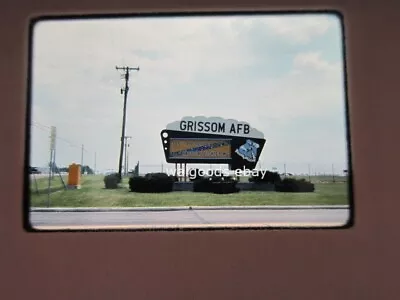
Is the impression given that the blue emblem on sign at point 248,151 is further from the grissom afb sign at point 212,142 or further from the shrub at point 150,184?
the shrub at point 150,184

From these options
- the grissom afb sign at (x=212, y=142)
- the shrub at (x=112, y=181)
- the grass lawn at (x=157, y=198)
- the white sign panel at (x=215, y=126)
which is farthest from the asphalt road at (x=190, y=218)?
the white sign panel at (x=215, y=126)

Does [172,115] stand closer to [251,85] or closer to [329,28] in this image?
[251,85]

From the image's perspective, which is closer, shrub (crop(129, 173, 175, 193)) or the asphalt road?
the asphalt road

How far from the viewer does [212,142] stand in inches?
85.9

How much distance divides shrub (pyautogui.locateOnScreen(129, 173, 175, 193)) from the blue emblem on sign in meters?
0.45

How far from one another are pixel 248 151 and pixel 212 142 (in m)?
0.21

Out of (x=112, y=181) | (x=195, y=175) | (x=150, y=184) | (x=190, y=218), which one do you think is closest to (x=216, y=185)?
(x=195, y=175)

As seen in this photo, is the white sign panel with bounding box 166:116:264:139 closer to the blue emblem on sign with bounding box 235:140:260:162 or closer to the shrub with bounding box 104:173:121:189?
the blue emblem on sign with bounding box 235:140:260:162

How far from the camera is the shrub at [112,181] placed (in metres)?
2.20

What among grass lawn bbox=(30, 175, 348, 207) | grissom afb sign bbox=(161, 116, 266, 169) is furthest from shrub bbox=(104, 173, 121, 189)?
grissom afb sign bbox=(161, 116, 266, 169)

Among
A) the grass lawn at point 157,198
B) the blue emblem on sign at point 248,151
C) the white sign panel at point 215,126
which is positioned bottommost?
the grass lawn at point 157,198

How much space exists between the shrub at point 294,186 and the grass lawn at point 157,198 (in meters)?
0.04

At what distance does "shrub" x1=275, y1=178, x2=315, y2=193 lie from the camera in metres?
2.24

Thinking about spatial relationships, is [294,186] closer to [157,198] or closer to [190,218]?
[190,218]
